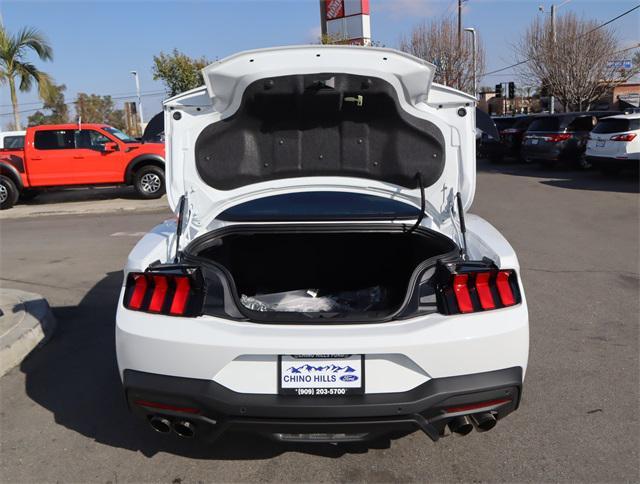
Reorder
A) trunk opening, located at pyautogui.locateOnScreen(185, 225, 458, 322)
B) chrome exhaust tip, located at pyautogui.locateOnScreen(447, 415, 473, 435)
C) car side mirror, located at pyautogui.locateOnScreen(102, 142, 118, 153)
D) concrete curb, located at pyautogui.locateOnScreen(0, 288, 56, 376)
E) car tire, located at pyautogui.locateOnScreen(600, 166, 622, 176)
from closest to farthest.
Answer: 1. chrome exhaust tip, located at pyautogui.locateOnScreen(447, 415, 473, 435)
2. trunk opening, located at pyautogui.locateOnScreen(185, 225, 458, 322)
3. concrete curb, located at pyautogui.locateOnScreen(0, 288, 56, 376)
4. car side mirror, located at pyautogui.locateOnScreen(102, 142, 118, 153)
5. car tire, located at pyautogui.locateOnScreen(600, 166, 622, 176)

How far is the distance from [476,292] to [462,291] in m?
0.07

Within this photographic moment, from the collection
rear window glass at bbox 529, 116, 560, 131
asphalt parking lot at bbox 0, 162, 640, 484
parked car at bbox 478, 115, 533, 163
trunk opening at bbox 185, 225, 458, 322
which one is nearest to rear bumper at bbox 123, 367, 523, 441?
asphalt parking lot at bbox 0, 162, 640, 484

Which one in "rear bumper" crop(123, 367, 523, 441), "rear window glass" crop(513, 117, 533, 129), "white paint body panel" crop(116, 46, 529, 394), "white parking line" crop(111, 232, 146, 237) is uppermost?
"rear window glass" crop(513, 117, 533, 129)

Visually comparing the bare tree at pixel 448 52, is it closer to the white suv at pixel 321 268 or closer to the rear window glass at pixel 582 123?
the rear window glass at pixel 582 123

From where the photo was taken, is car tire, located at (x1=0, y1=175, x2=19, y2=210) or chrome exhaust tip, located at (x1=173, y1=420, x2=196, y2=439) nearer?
chrome exhaust tip, located at (x1=173, y1=420, x2=196, y2=439)

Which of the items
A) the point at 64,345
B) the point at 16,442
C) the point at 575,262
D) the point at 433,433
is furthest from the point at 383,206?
the point at 575,262

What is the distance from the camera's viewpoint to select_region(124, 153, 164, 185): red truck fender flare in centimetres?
1401

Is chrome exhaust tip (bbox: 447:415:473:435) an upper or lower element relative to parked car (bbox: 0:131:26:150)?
lower

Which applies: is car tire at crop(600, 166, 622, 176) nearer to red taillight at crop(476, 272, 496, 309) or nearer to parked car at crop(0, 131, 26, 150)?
red taillight at crop(476, 272, 496, 309)

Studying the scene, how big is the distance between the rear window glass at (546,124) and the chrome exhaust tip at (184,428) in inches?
690

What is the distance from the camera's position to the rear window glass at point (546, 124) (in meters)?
17.9

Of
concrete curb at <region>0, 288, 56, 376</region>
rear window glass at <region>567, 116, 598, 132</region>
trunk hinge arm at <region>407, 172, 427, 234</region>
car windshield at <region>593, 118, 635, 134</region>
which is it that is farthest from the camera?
rear window glass at <region>567, 116, 598, 132</region>

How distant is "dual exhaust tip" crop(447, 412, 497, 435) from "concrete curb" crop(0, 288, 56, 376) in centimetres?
329

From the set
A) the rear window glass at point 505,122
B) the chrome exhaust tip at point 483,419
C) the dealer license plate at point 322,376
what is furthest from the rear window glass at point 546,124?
the dealer license plate at point 322,376
